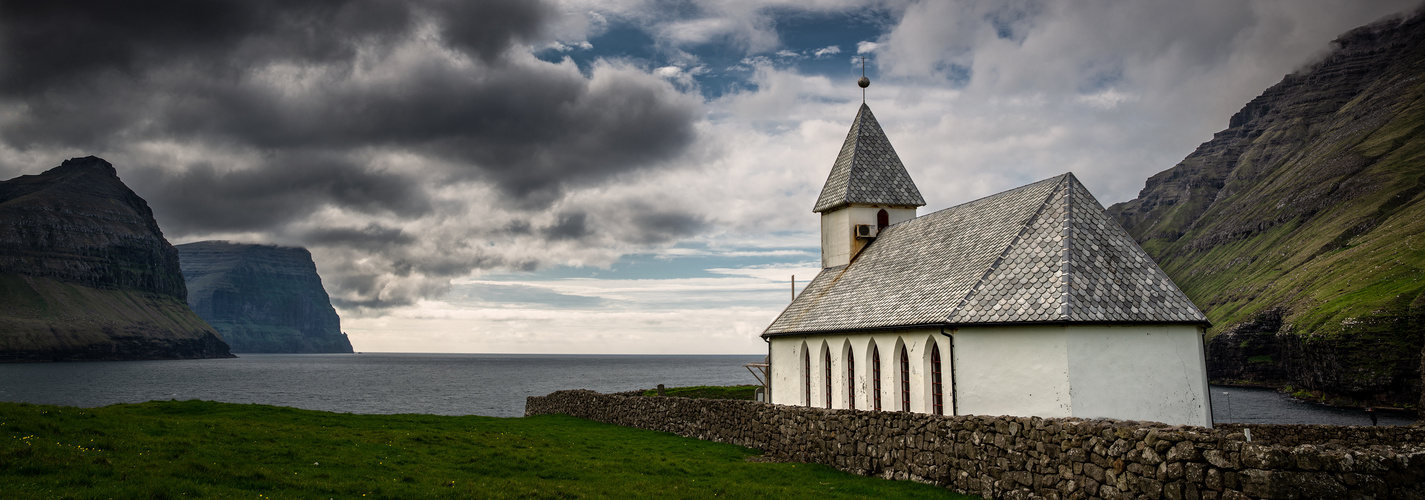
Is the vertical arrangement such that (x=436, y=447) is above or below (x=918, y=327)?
below

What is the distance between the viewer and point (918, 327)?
81.0 ft

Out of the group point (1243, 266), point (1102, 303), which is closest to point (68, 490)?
point (1102, 303)

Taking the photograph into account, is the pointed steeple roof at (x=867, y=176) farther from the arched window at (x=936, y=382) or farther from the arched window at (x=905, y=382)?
the arched window at (x=936, y=382)

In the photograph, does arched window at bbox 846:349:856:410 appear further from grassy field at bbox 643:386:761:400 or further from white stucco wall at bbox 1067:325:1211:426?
grassy field at bbox 643:386:761:400

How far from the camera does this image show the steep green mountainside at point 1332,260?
258 feet

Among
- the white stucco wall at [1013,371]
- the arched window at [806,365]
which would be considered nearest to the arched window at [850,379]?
the arched window at [806,365]

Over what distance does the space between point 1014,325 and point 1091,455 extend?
9.14m

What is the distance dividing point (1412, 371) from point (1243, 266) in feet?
281

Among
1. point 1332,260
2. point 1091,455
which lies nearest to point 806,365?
point 1091,455

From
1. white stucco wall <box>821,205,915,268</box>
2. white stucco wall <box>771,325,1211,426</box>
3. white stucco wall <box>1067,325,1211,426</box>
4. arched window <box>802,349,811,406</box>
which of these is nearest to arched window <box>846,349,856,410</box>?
arched window <box>802,349,811,406</box>

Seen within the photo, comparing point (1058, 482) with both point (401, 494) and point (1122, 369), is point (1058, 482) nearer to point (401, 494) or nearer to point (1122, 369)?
point (1122, 369)

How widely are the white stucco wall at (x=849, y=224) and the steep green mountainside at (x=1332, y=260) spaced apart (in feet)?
211

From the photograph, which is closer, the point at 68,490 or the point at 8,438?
A: the point at 68,490

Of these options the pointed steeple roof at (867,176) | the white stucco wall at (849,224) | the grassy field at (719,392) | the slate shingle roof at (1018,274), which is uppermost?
the pointed steeple roof at (867,176)
